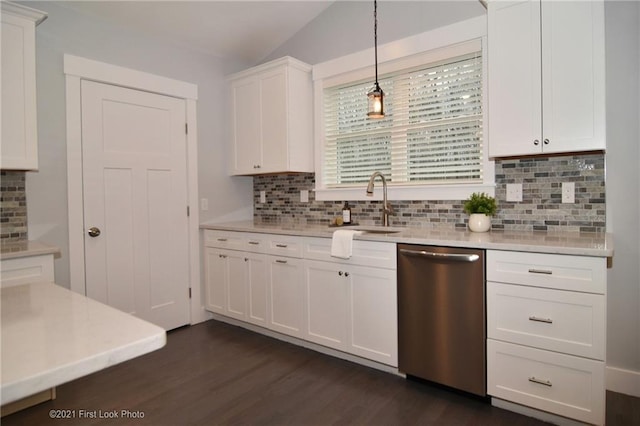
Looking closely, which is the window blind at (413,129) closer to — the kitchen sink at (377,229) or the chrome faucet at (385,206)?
the chrome faucet at (385,206)

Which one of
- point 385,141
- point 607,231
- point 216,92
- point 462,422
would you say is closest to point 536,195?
point 607,231

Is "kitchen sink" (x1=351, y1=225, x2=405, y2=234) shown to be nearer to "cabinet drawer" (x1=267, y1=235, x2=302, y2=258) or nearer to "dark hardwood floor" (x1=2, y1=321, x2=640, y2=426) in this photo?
"cabinet drawer" (x1=267, y1=235, x2=302, y2=258)

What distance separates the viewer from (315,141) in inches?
142

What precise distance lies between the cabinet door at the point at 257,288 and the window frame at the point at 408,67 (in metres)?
0.84

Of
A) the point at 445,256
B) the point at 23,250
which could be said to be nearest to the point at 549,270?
the point at 445,256

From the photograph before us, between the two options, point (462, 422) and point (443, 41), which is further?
point (443, 41)

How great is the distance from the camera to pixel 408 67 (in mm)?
3033

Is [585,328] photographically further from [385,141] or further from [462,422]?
[385,141]

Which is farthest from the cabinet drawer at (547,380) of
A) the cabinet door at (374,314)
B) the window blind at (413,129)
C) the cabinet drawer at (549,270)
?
the window blind at (413,129)

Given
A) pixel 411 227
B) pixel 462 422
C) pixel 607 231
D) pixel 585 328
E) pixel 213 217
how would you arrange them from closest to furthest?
pixel 585 328
pixel 462 422
pixel 607 231
pixel 411 227
pixel 213 217

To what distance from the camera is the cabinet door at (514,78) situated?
2.22 metres

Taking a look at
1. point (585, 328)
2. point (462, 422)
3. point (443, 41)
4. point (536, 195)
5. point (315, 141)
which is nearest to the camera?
point (585, 328)

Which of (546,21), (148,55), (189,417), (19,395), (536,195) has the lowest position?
(189,417)

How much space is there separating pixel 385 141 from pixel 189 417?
7.92ft
